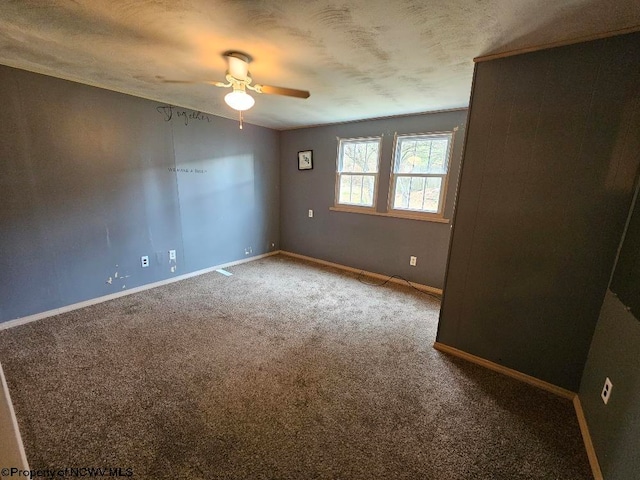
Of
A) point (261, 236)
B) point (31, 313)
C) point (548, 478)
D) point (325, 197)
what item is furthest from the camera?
point (261, 236)

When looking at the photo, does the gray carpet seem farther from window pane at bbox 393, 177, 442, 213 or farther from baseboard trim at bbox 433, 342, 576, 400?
window pane at bbox 393, 177, 442, 213

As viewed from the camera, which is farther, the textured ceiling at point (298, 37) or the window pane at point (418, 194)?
the window pane at point (418, 194)

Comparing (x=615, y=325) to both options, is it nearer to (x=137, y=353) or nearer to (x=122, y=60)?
(x=137, y=353)

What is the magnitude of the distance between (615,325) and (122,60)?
3.60m

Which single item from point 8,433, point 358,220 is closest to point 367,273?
point 358,220

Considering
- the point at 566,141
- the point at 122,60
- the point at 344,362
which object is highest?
the point at 122,60

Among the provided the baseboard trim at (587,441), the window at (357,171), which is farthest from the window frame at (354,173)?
the baseboard trim at (587,441)

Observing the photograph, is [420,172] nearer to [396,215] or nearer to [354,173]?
[396,215]

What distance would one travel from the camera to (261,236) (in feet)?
15.0

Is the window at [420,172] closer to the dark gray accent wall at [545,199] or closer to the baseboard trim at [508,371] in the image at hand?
the dark gray accent wall at [545,199]

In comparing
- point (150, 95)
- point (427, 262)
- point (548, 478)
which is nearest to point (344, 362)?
point (548, 478)

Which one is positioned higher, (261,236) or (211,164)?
(211,164)

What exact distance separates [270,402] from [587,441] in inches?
68.7

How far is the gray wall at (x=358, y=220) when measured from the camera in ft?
10.7
